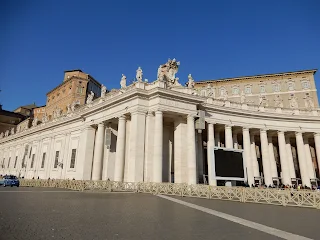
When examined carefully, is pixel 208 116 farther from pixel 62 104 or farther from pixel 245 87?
pixel 62 104

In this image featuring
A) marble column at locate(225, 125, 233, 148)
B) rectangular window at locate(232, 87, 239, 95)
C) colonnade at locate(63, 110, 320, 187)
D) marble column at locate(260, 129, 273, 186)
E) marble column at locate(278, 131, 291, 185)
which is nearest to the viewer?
colonnade at locate(63, 110, 320, 187)

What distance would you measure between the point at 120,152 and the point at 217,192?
1307 cm

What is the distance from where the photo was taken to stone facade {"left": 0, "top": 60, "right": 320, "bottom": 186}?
25625mm

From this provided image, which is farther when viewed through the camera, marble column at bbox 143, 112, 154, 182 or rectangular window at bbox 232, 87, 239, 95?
rectangular window at bbox 232, 87, 239, 95

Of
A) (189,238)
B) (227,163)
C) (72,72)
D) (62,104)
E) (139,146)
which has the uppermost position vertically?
(72,72)

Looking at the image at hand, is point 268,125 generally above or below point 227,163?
above

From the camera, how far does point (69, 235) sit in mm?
5578

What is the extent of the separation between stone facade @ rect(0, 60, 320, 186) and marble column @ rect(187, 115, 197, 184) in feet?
0.36

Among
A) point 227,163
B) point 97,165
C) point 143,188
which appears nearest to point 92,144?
point 97,165

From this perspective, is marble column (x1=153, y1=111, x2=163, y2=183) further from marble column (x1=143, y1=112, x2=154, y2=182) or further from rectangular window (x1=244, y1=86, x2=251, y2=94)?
rectangular window (x1=244, y1=86, x2=251, y2=94)

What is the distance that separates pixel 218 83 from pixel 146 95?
3876 cm

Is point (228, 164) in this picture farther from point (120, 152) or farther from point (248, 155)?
point (248, 155)

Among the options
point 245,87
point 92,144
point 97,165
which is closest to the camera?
point 97,165

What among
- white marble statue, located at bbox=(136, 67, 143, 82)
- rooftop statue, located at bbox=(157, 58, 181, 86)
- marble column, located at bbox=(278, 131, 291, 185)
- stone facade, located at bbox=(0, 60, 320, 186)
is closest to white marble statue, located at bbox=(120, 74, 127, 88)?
stone facade, located at bbox=(0, 60, 320, 186)
